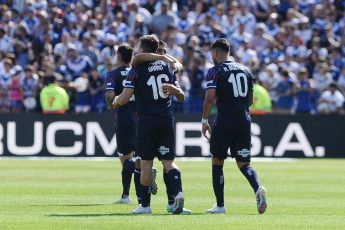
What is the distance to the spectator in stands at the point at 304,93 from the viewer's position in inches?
993

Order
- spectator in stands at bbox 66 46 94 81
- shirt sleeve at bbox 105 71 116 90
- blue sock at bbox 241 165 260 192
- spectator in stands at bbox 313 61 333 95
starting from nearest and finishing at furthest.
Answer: blue sock at bbox 241 165 260 192 → shirt sleeve at bbox 105 71 116 90 → spectator in stands at bbox 313 61 333 95 → spectator in stands at bbox 66 46 94 81

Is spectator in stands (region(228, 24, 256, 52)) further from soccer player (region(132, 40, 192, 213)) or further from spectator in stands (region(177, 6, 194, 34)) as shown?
soccer player (region(132, 40, 192, 213))

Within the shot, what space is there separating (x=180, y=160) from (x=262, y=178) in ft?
21.5

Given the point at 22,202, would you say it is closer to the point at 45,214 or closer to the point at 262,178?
the point at 45,214

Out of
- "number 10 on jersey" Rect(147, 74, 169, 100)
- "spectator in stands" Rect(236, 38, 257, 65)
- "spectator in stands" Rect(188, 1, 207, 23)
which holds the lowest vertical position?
"number 10 on jersey" Rect(147, 74, 169, 100)

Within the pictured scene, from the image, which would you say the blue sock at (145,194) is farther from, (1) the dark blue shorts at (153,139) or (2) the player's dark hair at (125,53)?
(2) the player's dark hair at (125,53)

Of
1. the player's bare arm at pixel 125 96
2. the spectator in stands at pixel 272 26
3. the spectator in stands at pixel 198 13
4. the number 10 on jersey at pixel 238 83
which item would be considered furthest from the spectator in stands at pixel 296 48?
the player's bare arm at pixel 125 96

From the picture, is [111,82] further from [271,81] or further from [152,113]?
[271,81]

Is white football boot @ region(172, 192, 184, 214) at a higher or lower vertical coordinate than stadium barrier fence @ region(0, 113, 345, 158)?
lower

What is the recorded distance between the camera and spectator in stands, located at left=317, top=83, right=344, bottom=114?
25.3 meters

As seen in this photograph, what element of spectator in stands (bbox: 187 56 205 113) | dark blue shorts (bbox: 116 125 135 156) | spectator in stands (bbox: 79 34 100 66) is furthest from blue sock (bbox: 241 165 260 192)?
spectator in stands (bbox: 79 34 100 66)

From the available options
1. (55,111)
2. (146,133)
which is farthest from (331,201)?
(55,111)

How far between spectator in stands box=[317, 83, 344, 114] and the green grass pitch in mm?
2343

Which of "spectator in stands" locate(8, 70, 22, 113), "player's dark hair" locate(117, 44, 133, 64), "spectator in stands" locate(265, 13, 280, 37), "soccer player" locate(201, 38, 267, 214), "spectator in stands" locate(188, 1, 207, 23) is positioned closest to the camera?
"soccer player" locate(201, 38, 267, 214)
